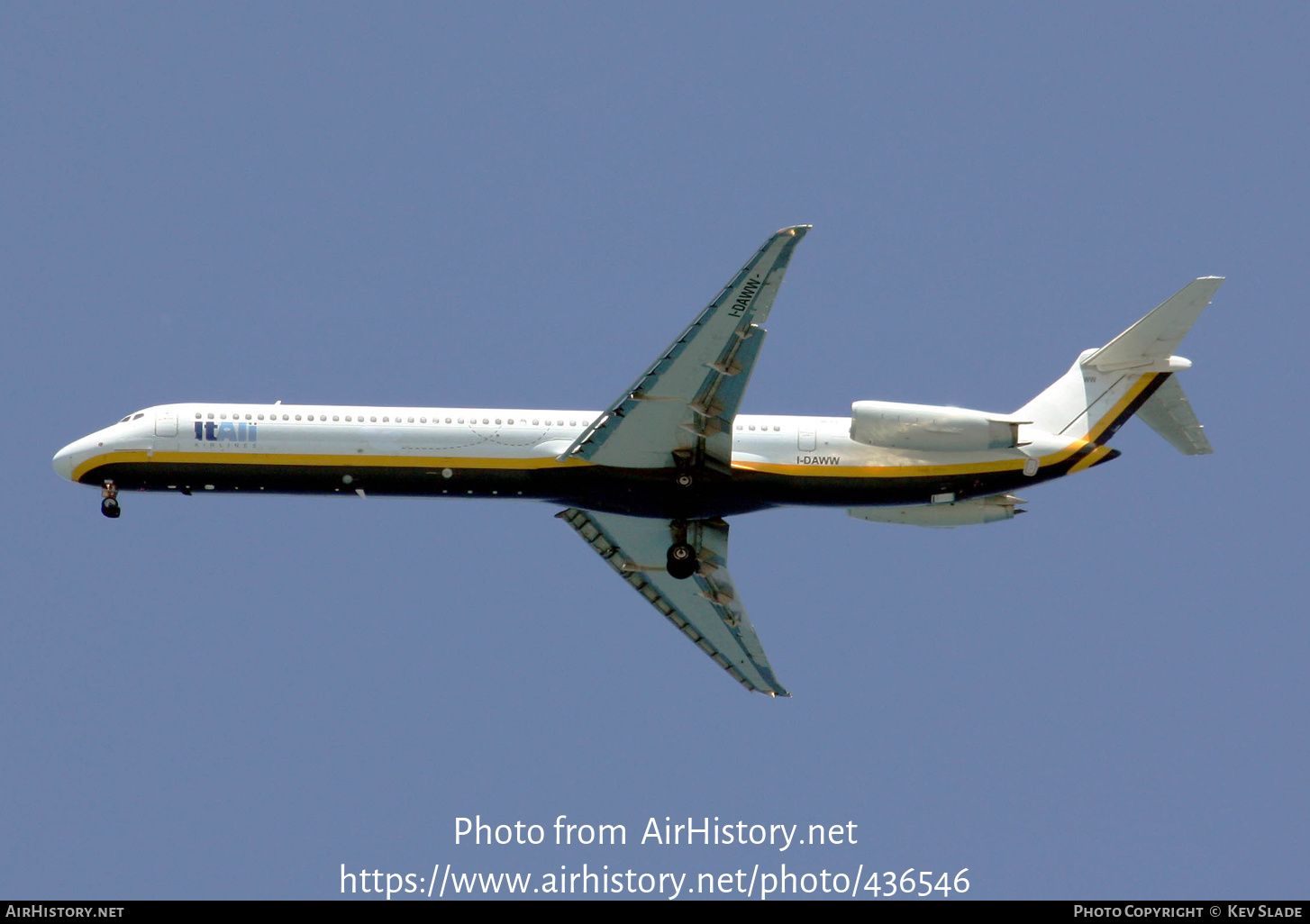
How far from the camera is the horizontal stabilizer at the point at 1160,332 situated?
37719 mm

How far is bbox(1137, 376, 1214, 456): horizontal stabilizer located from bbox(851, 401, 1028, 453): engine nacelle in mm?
3558

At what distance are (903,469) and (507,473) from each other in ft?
30.2

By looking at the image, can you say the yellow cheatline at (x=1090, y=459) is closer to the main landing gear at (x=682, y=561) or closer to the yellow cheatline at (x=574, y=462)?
the yellow cheatline at (x=574, y=462)

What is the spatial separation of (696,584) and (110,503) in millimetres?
14952

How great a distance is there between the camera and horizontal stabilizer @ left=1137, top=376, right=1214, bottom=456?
3900 cm

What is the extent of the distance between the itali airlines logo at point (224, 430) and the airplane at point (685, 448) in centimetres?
3

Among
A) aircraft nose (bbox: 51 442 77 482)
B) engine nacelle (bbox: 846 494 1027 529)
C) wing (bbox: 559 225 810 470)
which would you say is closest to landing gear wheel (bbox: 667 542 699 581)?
wing (bbox: 559 225 810 470)

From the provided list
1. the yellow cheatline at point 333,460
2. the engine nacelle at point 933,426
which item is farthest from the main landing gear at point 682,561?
the engine nacelle at point 933,426

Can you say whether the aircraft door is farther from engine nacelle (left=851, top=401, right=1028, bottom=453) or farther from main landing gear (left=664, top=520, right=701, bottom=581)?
engine nacelle (left=851, top=401, right=1028, bottom=453)

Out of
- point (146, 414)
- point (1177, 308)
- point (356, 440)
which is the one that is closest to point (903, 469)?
point (1177, 308)

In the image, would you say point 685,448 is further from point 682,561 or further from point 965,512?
point 965,512
